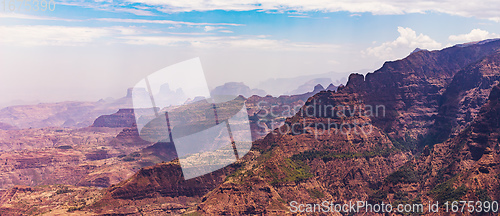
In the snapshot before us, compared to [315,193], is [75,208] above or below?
below

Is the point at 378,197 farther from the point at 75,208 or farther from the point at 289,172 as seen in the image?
the point at 75,208

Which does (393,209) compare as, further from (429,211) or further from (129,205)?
(129,205)

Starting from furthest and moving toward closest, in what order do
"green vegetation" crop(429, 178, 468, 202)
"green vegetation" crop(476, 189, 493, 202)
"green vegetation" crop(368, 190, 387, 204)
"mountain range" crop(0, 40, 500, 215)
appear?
"green vegetation" crop(368, 190, 387, 204)
"mountain range" crop(0, 40, 500, 215)
"green vegetation" crop(429, 178, 468, 202)
"green vegetation" crop(476, 189, 493, 202)

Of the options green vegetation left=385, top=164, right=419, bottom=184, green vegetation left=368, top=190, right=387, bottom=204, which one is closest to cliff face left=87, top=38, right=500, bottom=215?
green vegetation left=385, top=164, right=419, bottom=184

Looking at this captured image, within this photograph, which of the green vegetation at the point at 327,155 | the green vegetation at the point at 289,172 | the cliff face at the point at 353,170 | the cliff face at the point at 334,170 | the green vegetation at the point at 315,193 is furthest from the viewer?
the green vegetation at the point at 327,155

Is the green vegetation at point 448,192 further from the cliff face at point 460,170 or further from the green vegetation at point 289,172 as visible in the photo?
the green vegetation at point 289,172

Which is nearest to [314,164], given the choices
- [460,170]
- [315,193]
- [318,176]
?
[318,176]

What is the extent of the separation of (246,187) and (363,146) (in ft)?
185

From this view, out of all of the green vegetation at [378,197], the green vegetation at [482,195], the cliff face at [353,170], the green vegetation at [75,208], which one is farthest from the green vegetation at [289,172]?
the green vegetation at [75,208]

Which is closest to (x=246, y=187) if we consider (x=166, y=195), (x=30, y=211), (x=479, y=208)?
(x=166, y=195)

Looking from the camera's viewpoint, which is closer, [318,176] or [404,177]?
[404,177]

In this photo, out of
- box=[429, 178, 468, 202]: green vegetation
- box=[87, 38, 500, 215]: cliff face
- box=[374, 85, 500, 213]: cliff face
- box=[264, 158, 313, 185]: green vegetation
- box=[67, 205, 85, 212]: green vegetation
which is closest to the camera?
box=[429, 178, 468, 202]: green vegetation

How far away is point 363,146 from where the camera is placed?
183375 millimetres

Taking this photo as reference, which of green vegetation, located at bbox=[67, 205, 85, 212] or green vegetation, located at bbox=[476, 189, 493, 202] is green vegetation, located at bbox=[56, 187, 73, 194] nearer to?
green vegetation, located at bbox=[67, 205, 85, 212]
